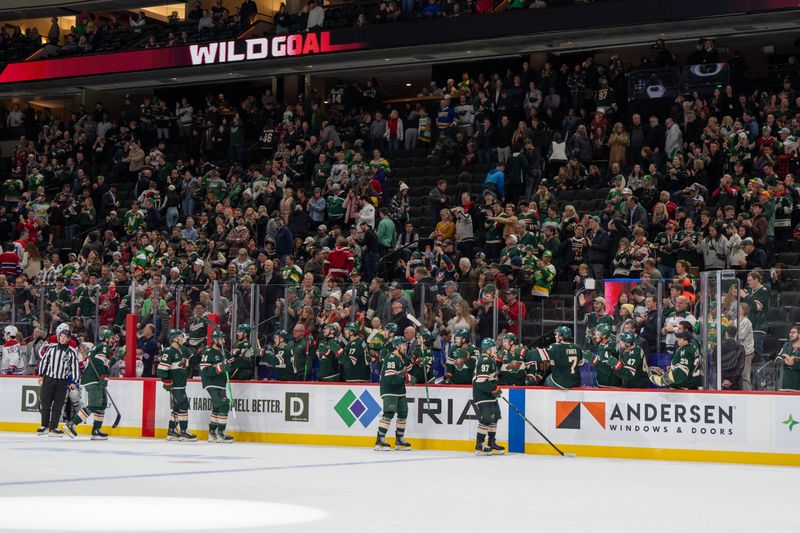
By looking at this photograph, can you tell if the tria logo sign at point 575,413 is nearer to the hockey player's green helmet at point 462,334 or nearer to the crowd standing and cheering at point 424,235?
the crowd standing and cheering at point 424,235

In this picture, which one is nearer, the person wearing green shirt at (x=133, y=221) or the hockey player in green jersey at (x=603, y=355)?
the hockey player in green jersey at (x=603, y=355)

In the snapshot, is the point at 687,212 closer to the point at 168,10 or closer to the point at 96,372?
the point at 96,372

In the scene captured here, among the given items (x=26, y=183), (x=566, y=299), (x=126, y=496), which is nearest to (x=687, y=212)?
(x=566, y=299)

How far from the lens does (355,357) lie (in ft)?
61.4

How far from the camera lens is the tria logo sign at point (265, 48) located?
30.4 m

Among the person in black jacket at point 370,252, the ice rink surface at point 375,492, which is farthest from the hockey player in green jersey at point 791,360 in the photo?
the person in black jacket at point 370,252

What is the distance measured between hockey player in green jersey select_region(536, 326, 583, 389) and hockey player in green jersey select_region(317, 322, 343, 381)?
129 inches

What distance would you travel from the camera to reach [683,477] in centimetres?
1382

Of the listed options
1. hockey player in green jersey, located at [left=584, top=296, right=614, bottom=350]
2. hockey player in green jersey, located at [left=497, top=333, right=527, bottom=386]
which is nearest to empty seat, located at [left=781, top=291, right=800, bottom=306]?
hockey player in green jersey, located at [left=584, top=296, right=614, bottom=350]

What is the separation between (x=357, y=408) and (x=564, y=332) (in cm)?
335

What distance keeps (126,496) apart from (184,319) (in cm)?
901

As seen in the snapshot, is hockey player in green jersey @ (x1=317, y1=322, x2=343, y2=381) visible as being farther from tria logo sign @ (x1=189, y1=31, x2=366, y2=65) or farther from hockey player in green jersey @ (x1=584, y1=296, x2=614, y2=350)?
tria logo sign @ (x1=189, y1=31, x2=366, y2=65)

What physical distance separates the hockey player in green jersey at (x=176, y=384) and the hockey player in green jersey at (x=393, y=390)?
135 inches

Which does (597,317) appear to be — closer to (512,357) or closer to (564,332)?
(564,332)
